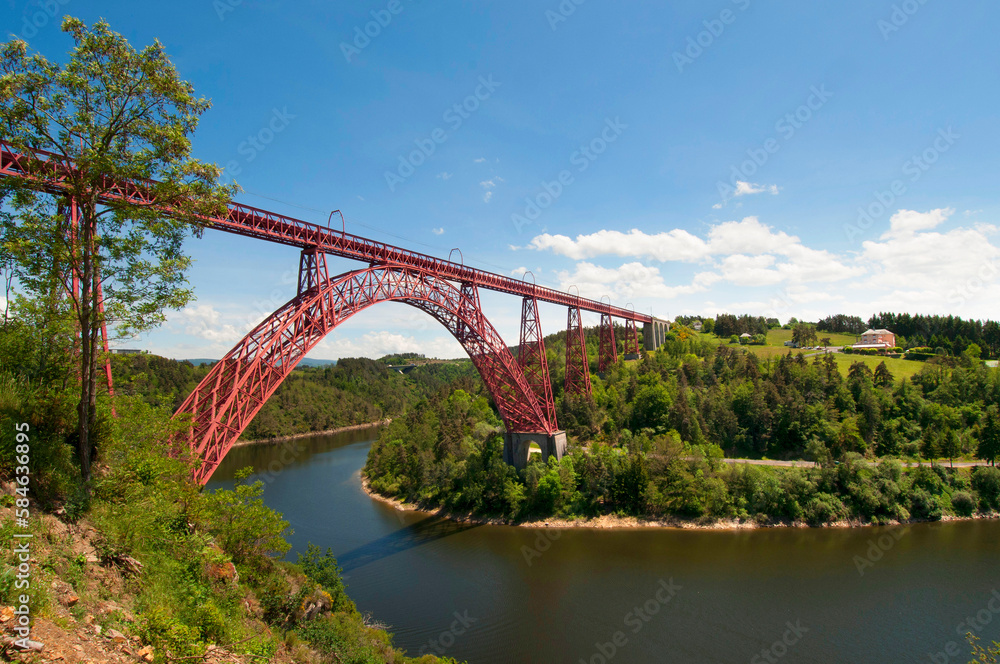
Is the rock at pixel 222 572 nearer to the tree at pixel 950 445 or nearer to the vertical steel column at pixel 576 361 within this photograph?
the vertical steel column at pixel 576 361

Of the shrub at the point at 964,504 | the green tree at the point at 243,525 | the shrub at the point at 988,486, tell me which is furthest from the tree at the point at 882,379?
the green tree at the point at 243,525

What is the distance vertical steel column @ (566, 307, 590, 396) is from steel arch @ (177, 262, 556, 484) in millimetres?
11115

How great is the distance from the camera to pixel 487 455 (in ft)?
87.0

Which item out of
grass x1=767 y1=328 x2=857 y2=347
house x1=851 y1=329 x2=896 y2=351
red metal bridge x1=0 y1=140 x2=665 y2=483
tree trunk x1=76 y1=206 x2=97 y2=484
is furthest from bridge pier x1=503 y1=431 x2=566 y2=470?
grass x1=767 y1=328 x2=857 y2=347

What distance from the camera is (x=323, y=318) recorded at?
13.9 m

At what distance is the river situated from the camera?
1301 cm

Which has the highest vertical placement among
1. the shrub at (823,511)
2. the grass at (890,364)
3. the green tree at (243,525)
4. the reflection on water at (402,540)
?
the grass at (890,364)

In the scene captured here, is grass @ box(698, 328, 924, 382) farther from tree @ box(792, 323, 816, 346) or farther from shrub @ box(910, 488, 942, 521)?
shrub @ box(910, 488, 942, 521)

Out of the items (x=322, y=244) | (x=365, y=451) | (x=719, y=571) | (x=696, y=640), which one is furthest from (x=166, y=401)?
(x=365, y=451)

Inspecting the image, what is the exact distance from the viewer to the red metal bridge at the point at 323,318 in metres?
9.21

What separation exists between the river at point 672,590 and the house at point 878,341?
33.6 meters

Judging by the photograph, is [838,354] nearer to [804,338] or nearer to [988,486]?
[804,338]

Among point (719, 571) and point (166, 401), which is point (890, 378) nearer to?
point (719, 571)

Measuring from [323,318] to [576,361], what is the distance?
81.4 ft
